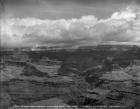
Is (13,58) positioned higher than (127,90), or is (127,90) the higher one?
(13,58)

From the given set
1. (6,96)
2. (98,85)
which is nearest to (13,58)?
Result: (6,96)

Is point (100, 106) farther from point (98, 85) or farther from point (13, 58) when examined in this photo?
point (13, 58)

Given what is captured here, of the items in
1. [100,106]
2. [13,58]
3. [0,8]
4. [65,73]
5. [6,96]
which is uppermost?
[0,8]

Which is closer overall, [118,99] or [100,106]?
[100,106]

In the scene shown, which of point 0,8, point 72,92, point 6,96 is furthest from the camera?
point 72,92

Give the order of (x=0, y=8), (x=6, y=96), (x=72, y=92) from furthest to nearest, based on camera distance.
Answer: (x=72, y=92) → (x=6, y=96) → (x=0, y=8)

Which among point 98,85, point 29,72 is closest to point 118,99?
point 98,85

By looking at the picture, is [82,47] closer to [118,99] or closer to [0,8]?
[118,99]
